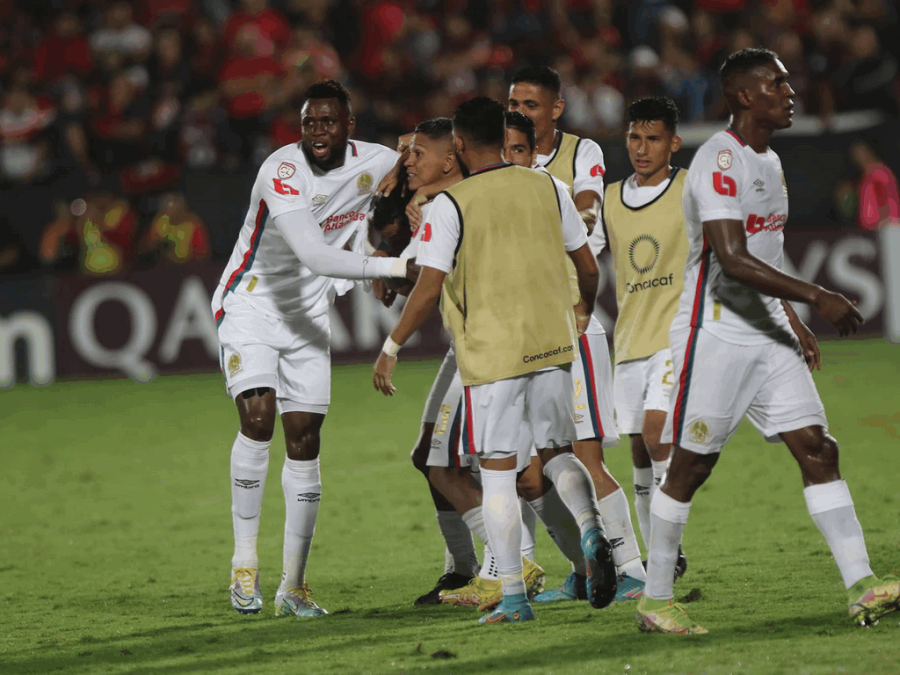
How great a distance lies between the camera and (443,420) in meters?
5.70

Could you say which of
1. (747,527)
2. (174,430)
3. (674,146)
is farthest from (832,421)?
(174,430)

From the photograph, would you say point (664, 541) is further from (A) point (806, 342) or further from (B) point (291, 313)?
(B) point (291, 313)

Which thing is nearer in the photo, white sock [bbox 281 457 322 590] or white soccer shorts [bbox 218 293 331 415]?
white sock [bbox 281 457 322 590]

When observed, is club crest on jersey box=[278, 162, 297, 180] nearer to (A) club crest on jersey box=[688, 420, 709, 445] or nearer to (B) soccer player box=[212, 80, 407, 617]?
(B) soccer player box=[212, 80, 407, 617]

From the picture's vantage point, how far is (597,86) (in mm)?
15633

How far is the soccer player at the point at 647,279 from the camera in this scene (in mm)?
6301

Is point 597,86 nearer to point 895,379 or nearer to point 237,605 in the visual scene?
point 895,379

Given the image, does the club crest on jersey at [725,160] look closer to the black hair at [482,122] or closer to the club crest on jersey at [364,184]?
the black hair at [482,122]

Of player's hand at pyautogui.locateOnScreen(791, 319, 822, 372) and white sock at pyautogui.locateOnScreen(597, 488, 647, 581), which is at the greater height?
player's hand at pyautogui.locateOnScreen(791, 319, 822, 372)

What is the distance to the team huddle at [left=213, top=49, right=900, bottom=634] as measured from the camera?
468 cm

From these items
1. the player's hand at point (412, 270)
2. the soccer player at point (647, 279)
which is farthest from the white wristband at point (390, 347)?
the soccer player at point (647, 279)

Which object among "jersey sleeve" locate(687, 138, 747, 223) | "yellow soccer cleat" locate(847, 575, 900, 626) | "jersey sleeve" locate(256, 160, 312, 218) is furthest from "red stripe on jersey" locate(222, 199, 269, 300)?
"yellow soccer cleat" locate(847, 575, 900, 626)

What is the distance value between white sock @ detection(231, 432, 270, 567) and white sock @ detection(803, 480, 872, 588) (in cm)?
268

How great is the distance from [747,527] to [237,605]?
3038 mm
